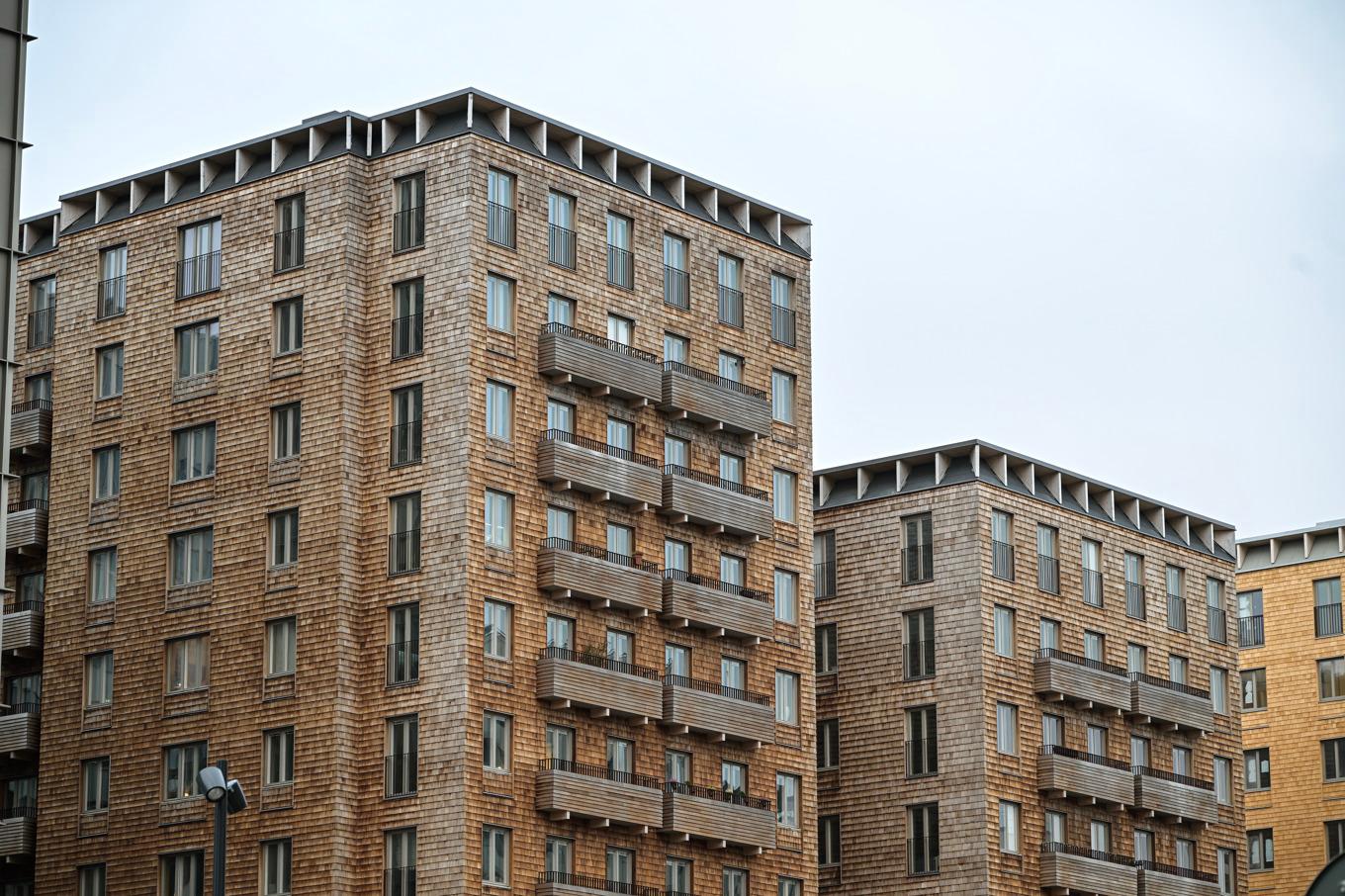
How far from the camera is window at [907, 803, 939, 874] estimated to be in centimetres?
9012

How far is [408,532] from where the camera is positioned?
7488 centimetres

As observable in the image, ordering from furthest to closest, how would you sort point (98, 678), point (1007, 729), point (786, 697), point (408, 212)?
1. point (1007, 729)
2. point (786, 697)
3. point (98, 678)
4. point (408, 212)

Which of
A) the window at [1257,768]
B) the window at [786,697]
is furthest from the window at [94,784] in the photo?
the window at [1257,768]

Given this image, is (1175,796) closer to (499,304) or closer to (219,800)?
(499,304)

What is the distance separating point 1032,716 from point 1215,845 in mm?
12765

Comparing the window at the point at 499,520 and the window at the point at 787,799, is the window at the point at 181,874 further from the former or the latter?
the window at the point at 787,799

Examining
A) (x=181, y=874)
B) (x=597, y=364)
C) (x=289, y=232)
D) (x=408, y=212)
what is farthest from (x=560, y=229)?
(x=181, y=874)

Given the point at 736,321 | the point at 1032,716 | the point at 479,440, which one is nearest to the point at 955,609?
the point at 1032,716

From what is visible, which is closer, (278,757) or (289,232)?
(278,757)

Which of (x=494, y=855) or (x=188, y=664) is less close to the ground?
(x=188, y=664)

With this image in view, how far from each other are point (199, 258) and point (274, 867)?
2124 cm

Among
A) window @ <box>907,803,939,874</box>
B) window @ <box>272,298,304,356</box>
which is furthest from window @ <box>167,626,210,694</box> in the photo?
window @ <box>907,803,939,874</box>

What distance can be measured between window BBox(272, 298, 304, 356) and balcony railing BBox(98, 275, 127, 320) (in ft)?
23.7

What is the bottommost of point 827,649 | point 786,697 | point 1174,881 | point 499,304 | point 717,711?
point 1174,881
